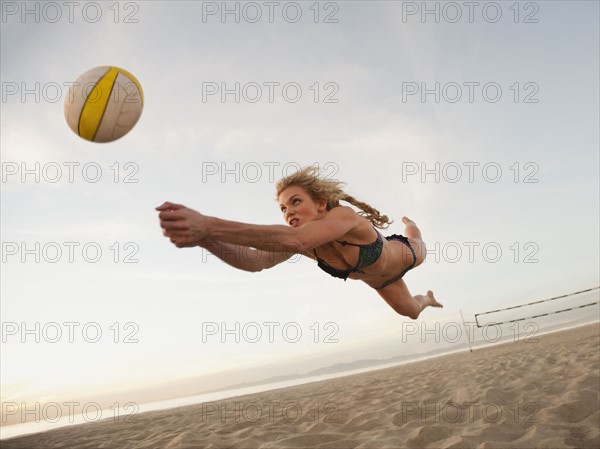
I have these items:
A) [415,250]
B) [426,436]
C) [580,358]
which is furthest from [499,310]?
[426,436]

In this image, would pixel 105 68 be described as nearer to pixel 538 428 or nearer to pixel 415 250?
pixel 415 250

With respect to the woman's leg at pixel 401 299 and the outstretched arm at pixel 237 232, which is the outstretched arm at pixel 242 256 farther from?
the woman's leg at pixel 401 299

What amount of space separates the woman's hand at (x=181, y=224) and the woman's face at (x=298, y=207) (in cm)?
135

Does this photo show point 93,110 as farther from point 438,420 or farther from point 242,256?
point 438,420

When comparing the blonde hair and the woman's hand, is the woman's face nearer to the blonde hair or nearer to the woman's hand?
the blonde hair

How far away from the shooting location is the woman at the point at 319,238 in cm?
241

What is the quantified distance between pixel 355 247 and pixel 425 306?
2.40 meters

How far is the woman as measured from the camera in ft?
7.92

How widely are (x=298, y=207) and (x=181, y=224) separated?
151 centimetres

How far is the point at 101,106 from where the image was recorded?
3.30 meters

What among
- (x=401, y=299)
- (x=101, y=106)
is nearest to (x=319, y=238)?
(x=101, y=106)

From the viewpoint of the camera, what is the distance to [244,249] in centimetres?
315

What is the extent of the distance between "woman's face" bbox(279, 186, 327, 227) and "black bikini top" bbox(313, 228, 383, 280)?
0.31 metres

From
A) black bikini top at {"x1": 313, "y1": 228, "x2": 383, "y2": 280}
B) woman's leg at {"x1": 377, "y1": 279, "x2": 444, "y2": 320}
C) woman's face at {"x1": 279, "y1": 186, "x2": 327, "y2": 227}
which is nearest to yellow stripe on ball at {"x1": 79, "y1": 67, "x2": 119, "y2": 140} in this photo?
woman's face at {"x1": 279, "y1": 186, "x2": 327, "y2": 227}
